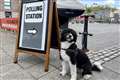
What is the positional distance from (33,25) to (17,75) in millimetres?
1053

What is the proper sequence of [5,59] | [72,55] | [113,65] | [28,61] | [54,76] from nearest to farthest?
[72,55], [54,76], [113,65], [28,61], [5,59]

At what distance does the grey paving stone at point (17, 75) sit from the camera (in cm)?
284

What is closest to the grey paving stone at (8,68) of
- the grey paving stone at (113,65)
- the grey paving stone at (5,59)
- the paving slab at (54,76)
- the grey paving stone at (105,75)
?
the grey paving stone at (5,59)

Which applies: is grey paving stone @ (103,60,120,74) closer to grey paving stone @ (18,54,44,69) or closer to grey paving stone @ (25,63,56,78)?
grey paving stone @ (25,63,56,78)

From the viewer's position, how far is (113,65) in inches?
142

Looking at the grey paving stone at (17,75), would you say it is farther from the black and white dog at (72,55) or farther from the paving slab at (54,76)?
the black and white dog at (72,55)

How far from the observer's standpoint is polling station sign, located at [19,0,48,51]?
3161 mm

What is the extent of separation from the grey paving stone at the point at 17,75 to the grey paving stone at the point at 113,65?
1651 mm

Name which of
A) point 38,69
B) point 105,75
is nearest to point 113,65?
point 105,75

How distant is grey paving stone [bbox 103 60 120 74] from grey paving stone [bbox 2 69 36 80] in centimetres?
165

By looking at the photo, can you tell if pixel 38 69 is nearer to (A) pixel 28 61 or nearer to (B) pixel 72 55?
(A) pixel 28 61

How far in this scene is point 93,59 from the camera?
3867 millimetres

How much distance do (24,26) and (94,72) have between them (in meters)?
1.74

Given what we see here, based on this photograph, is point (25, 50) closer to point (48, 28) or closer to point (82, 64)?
point (48, 28)
